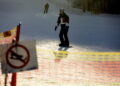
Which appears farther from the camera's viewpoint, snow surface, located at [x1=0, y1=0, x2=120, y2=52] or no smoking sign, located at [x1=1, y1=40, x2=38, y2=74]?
snow surface, located at [x1=0, y1=0, x2=120, y2=52]

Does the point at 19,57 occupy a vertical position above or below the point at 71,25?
above

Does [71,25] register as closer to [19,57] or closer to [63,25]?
[63,25]

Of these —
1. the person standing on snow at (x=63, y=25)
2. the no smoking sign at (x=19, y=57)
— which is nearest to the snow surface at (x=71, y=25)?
the person standing on snow at (x=63, y=25)

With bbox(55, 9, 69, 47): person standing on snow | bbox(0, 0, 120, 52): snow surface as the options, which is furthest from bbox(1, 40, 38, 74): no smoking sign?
bbox(0, 0, 120, 52): snow surface

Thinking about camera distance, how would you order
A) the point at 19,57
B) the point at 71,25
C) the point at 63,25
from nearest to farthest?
the point at 19,57 → the point at 63,25 → the point at 71,25

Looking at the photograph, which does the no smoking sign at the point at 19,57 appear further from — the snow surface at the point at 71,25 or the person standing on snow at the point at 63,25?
the snow surface at the point at 71,25

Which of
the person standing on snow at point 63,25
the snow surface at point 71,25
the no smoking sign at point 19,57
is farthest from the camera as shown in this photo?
the snow surface at point 71,25

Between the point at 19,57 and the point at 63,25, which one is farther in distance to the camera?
the point at 63,25

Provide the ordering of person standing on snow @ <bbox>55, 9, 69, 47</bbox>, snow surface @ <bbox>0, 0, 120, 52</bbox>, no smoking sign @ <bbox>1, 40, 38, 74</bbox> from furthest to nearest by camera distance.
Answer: snow surface @ <bbox>0, 0, 120, 52</bbox> → person standing on snow @ <bbox>55, 9, 69, 47</bbox> → no smoking sign @ <bbox>1, 40, 38, 74</bbox>

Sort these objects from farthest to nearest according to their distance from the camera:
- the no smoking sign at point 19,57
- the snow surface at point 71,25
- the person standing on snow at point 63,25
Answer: the snow surface at point 71,25 < the person standing on snow at point 63,25 < the no smoking sign at point 19,57

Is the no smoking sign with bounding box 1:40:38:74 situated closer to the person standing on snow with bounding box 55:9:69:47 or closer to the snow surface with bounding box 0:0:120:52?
the person standing on snow with bounding box 55:9:69:47

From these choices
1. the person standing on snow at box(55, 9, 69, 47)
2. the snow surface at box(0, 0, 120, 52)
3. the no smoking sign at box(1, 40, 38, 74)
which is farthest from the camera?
the snow surface at box(0, 0, 120, 52)

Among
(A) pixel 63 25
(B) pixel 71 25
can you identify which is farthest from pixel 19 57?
(B) pixel 71 25

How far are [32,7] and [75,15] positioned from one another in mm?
3891
